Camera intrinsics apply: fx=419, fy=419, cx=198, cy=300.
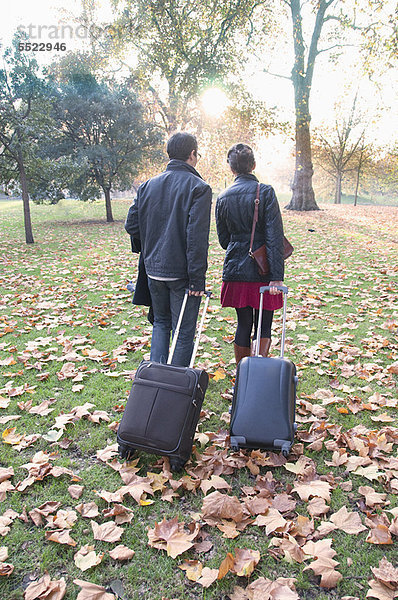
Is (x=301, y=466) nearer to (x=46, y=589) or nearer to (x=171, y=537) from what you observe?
(x=171, y=537)

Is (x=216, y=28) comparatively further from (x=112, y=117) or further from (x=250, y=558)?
(x=250, y=558)

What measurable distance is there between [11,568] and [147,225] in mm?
2280

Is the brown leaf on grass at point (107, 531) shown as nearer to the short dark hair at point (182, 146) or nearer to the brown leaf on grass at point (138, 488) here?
the brown leaf on grass at point (138, 488)

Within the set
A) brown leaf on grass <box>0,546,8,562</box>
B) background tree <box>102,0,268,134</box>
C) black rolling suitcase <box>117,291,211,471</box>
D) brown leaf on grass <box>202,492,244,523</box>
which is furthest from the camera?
background tree <box>102,0,268,134</box>

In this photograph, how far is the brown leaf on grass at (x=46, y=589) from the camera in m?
1.87

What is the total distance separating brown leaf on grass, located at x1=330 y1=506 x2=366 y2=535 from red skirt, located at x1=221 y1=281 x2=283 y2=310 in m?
1.62

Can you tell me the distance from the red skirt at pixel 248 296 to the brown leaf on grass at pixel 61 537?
2057 mm

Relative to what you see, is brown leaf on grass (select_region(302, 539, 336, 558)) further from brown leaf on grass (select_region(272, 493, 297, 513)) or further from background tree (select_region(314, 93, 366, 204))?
background tree (select_region(314, 93, 366, 204))

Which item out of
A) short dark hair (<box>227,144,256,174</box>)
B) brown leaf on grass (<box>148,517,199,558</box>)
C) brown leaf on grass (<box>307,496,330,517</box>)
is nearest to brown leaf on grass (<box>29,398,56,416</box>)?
brown leaf on grass (<box>148,517,199,558</box>)

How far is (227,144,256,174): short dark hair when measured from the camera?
3387mm

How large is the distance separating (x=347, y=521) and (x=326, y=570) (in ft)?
1.25

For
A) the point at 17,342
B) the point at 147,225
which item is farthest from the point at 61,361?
the point at 147,225

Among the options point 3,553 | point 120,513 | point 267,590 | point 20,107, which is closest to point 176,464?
point 120,513

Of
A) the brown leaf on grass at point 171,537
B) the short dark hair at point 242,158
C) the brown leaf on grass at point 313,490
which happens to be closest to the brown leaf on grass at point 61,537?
the brown leaf on grass at point 171,537
